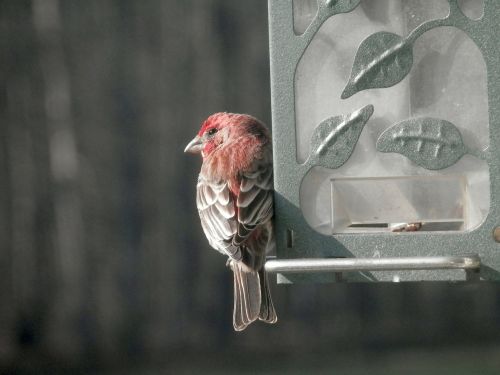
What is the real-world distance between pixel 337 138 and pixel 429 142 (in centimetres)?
37

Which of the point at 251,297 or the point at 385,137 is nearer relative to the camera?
the point at 385,137

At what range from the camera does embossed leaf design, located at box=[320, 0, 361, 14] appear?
4641mm

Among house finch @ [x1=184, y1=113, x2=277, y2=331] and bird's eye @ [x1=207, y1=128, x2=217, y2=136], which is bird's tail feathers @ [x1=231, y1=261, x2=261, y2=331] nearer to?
house finch @ [x1=184, y1=113, x2=277, y2=331]

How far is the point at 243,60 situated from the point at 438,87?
186 inches

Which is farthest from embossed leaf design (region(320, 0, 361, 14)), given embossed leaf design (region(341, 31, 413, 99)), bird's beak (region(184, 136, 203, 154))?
bird's beak (region(184, 136, 203, 154))

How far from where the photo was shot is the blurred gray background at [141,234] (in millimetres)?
9266

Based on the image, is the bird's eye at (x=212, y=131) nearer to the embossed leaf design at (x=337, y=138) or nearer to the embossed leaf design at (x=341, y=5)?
the embossed leaf design at (x=337, y=138)

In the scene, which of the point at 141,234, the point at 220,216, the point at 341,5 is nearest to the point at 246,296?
the point at 220,216

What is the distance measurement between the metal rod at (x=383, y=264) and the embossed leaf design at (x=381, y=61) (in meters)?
0.69

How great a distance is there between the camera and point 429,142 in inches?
179

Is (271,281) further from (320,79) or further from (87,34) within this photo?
(320,79)

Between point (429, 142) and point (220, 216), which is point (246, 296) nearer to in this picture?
point (220, 216)

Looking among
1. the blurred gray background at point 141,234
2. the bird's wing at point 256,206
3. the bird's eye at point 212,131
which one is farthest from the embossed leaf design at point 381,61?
the blurred gray background at point 141,234

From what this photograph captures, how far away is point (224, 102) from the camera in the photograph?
30.2 ft
